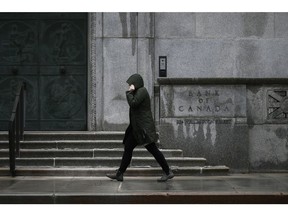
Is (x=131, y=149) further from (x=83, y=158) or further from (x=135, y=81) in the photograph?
(x=83, y=158)

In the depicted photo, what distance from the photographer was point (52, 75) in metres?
12.1

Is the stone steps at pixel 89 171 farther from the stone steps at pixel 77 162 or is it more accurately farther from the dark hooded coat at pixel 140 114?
the dark hooded coat at pixel 140 114

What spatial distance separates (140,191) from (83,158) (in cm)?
254

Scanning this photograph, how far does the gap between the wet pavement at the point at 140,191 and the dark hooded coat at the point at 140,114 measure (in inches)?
34.5

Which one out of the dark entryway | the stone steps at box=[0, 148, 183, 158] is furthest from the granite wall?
the stone steps at box=[0, 148, 183, 158]

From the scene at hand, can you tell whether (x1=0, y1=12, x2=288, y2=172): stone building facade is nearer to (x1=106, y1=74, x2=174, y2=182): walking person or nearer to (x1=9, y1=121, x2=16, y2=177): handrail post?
(x1=106, y1=74, x2=174, y2=182): walking person

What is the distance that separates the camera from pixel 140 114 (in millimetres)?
8805

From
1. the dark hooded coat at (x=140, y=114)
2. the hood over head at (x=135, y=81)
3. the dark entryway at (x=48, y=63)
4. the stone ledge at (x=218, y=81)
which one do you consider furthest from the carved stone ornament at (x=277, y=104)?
the dark entryway at (x=48, y=63)

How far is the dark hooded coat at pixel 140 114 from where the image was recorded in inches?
342

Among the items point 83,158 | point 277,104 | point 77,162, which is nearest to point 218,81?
point 277,104

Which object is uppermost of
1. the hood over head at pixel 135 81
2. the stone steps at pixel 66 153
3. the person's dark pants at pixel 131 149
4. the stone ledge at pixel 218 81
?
the stone ledge at pixel 218 81

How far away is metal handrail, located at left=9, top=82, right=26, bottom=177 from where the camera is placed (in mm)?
9336

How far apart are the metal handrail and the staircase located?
0.20 meters

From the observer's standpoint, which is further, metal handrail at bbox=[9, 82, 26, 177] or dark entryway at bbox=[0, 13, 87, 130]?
dark entryway at bbox=[0, 13, 87, 130]
